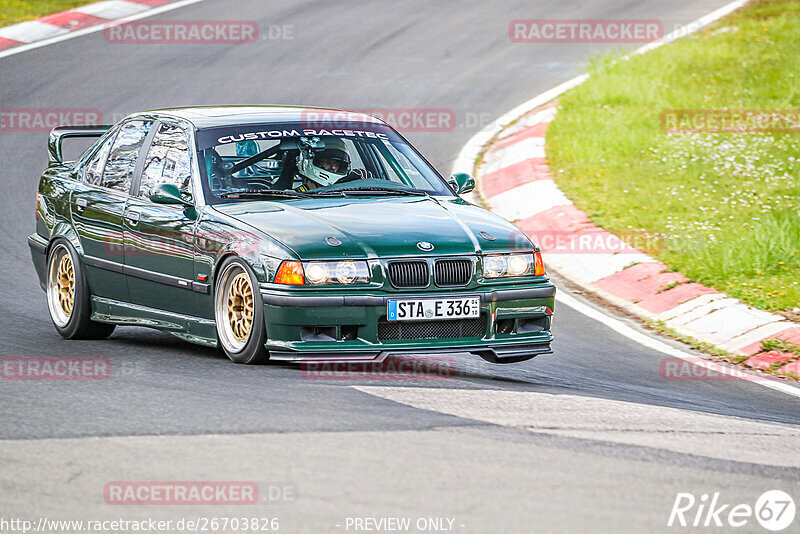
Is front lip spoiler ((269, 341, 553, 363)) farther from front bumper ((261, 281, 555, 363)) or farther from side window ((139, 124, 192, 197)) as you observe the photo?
side window ((139, 124, 192, 197))

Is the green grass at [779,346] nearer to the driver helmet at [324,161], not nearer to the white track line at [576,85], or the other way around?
the white track line at [576,85]

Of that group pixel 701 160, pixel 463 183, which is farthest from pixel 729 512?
pixel 701 160

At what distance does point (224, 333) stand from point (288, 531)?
323 centimetres

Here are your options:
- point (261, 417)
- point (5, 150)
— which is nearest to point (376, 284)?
point (261, 417)

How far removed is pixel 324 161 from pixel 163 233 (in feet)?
3.76

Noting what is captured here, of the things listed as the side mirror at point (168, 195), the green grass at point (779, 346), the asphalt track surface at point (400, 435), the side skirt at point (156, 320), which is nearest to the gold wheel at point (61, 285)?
the asphalt track surface at point (400, 435)

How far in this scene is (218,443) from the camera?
217 inches

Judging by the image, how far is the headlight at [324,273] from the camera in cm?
718

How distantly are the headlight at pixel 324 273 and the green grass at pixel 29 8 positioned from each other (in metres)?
17.1

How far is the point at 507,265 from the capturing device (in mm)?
7664

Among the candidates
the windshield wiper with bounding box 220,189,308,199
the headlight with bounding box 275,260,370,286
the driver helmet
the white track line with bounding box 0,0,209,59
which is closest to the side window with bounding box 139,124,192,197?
the windshield wiper with bounding box 220,189,308,199

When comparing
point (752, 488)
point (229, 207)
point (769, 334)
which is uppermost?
point (229, 207)

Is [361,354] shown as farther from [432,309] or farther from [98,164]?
[98,164]

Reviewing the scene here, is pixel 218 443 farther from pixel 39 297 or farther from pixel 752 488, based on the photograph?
pixel 39 297
